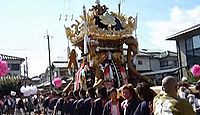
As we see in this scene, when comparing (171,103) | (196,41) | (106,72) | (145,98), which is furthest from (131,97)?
(196,41)

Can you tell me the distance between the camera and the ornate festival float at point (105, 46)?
51.7ft

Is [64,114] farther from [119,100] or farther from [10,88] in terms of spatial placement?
[10,88]

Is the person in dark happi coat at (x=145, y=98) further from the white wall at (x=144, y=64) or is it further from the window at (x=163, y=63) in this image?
the window at (x=163, y=63)

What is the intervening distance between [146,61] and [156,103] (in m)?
45.5

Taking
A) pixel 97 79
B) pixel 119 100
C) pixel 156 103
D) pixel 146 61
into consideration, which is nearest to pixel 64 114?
pixel 97 79

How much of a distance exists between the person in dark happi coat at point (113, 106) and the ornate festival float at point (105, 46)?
741 cm

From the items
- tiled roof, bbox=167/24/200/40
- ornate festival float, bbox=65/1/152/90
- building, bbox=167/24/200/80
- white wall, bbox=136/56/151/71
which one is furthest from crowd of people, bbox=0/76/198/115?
white wall, bbox=136/56/151/71

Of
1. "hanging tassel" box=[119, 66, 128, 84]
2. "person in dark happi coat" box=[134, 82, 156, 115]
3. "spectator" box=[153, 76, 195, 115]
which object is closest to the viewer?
"spectator" box=[153, 76, 195, 115]

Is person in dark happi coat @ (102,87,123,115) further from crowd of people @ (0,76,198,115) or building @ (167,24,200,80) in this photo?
building @ (167,24,200,80)

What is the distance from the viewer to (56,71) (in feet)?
179

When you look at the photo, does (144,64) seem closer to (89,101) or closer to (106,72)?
(106,72)

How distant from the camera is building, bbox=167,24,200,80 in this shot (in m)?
29.8

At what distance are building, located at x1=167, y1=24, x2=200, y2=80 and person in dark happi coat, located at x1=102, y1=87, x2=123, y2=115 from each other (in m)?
22.3

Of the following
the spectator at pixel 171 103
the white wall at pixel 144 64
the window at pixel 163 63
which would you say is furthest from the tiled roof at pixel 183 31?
the spectator at pixel 171 103
